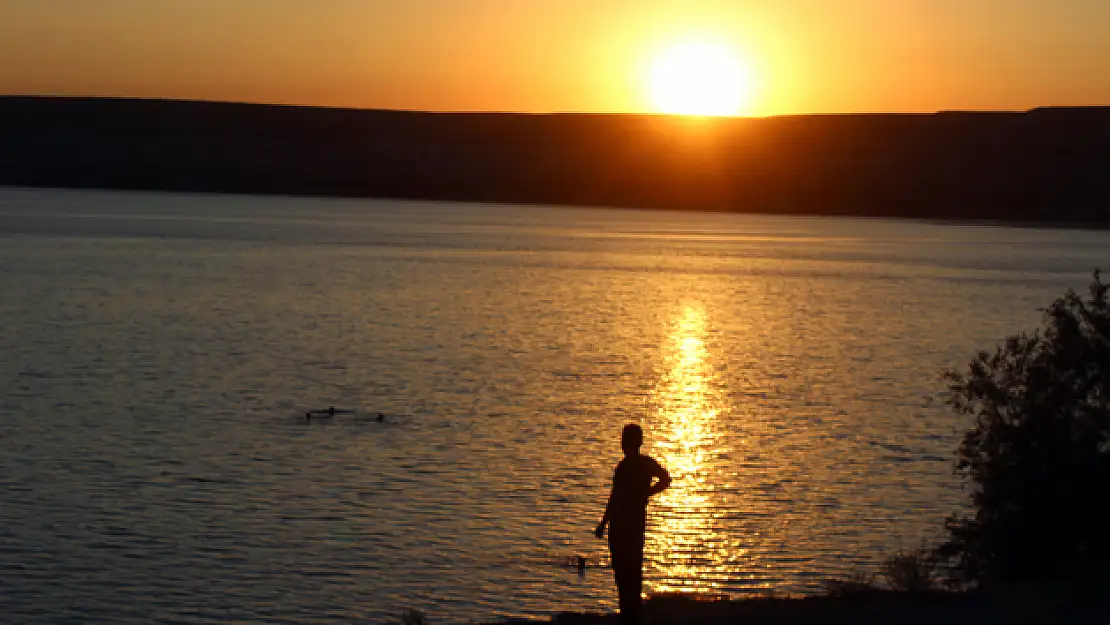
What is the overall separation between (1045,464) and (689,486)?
24.8 feet

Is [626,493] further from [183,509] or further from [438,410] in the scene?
[438,410]

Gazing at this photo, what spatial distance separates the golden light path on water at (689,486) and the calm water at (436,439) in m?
0.06

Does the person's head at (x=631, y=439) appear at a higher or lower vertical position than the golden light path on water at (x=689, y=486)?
lower

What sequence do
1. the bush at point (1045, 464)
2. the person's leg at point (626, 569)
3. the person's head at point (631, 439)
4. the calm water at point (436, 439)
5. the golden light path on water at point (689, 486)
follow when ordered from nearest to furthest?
the person's head at point (631, 439), the person's leg at point (626, 569), the bush at point (1045, 464), the calm water at point (436, 439), the golden light path on water at point (689, 486)

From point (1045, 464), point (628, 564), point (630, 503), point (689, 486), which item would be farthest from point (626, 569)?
point (689, 486)

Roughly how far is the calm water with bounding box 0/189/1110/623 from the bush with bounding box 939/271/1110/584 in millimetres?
2605

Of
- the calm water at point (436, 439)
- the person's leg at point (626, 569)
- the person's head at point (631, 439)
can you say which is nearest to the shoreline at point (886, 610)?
the person's leg at point (626, 569)

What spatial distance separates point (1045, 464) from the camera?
14039mm

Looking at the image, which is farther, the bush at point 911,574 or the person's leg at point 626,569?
the bush at point 911,574

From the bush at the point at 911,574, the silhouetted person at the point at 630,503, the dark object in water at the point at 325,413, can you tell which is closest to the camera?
the silhouetted person at the point at 630,503

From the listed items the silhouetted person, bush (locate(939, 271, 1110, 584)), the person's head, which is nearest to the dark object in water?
bush (locate(939, 271, 1110, 584))

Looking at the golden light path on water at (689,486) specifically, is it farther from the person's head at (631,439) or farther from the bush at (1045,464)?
the person's head at (631,439)

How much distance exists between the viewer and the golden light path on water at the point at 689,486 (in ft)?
53.4

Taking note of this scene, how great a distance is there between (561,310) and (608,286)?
621 inches
